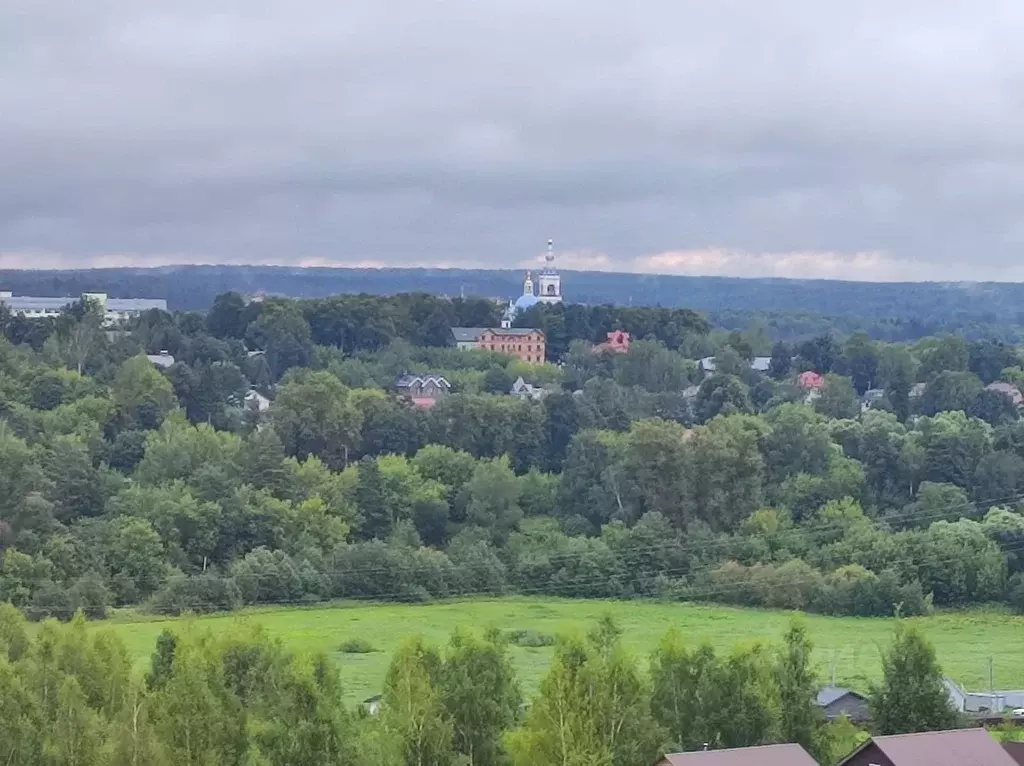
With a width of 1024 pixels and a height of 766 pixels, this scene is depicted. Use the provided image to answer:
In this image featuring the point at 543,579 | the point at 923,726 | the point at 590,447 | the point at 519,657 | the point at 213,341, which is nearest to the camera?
the point at 923,726

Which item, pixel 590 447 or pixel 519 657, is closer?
pixel 519 657

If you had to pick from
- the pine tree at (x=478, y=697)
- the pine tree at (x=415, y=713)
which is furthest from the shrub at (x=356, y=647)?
the pine tree at (x=415, y=713)

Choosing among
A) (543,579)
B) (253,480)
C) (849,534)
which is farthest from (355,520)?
(849,534)

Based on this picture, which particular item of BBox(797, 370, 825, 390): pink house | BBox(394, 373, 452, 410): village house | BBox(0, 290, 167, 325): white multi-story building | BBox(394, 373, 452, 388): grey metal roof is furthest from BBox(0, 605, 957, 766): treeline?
BBox(0, 290, 167, 325): white multi-story building

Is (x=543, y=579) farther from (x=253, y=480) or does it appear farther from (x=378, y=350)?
(x=378, y=350)

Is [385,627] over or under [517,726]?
under

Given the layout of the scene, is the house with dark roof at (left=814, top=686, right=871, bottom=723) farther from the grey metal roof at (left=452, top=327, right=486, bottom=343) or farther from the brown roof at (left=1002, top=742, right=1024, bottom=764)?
the grey metal roof at (left=452, top=327, right=486, bottom=343)
